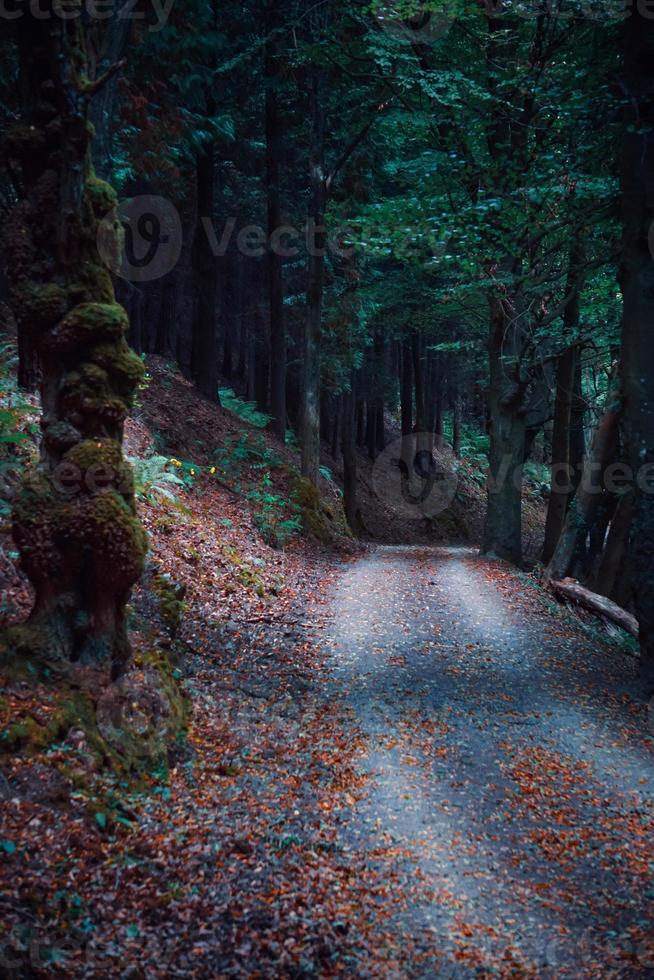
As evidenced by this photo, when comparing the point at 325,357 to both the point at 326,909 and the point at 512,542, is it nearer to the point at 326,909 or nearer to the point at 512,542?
the point at 512,542

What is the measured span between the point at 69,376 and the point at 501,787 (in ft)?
16.3

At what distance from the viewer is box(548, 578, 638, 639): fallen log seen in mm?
11898

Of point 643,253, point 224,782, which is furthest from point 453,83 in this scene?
point 224,782

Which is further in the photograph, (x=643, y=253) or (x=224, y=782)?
(x=643, y=253)

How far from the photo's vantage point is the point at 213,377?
1833 cm

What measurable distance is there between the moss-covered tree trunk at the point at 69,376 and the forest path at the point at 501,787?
Answer: 2.67 metres

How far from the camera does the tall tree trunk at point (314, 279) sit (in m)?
16.0

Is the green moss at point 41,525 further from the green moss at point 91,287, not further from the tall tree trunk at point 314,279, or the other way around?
the tall tree trunk at point 314,279

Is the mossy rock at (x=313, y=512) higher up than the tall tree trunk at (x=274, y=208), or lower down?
lower down

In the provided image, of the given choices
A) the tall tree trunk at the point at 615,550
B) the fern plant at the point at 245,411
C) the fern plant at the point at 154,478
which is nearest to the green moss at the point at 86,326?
the fern plant at the point at 154,478

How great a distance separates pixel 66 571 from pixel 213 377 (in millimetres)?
13706

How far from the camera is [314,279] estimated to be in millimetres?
16641

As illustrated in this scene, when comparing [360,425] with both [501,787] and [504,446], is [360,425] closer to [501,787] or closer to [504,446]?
[504,446]

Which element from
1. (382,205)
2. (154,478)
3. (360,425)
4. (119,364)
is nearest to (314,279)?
(382,205)
